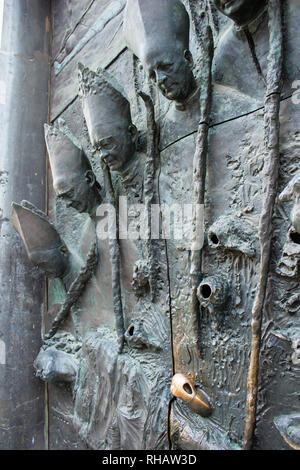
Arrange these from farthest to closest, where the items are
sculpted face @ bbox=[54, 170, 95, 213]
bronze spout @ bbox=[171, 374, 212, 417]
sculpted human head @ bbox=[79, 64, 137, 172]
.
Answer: sculpted face @ bbox=[54, 170, 95, 213] → sculpted human head @ bbox=[79, 64, 137, 172] → bronze spout @ bbox=[171, 374, 212, 417]

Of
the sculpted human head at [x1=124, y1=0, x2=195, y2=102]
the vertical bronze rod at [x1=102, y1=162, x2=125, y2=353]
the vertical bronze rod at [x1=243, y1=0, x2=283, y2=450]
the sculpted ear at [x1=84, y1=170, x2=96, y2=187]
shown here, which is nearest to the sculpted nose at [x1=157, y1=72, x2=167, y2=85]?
the sculpted human head at [x1=124, y1=0, x2=195, y2=102]

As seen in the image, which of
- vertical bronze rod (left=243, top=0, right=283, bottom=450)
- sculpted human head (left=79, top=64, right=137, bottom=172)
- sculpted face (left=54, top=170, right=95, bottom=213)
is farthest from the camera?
sculpted face (left=54, top=170, right=95, bottom=213)

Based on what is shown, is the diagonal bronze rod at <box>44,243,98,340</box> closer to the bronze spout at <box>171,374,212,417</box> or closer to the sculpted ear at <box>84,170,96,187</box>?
the sculpted ear at <box>84,170,96,187</box>

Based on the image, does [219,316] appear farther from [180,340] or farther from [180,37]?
[180,37]

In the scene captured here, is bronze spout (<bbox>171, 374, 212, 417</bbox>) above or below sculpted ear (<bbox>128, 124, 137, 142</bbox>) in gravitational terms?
below

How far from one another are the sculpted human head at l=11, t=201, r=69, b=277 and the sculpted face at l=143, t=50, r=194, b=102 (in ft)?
3.82

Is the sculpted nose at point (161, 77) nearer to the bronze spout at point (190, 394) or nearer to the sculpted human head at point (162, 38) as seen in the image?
the sculpted human head at point (162, 38)

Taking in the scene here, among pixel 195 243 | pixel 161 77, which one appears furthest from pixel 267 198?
pixel 161 77

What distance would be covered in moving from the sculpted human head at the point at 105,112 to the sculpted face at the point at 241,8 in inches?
24.6

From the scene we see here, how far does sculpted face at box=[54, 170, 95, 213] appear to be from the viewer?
2.04m

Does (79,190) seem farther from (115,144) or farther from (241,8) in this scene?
(241,8)

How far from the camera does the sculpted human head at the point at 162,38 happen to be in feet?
4.74

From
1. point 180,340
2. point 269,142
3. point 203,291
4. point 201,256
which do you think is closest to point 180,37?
point 269,142

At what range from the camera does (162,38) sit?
1.44 metres
